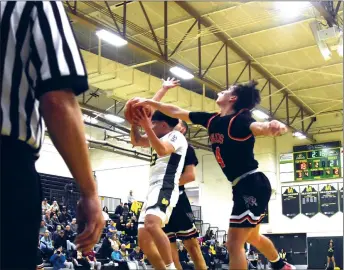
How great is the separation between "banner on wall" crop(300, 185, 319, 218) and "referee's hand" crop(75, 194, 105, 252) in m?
23.6

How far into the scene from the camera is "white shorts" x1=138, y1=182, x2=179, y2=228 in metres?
4.57

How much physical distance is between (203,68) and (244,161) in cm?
1458

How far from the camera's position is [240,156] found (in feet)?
14.3

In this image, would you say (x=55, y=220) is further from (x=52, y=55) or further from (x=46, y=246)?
(x=52, y=55)

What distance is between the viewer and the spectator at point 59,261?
41.4 feet

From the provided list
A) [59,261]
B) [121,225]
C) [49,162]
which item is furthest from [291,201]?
[59,261]

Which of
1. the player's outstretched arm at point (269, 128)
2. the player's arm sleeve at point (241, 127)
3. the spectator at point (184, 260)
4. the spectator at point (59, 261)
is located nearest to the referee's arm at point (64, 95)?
the player's outstretched arm at point (269, 128)

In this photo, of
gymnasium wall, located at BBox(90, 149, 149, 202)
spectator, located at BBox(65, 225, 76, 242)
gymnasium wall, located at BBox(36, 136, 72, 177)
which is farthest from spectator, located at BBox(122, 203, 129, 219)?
gymnasium wall, located at BBox(90, 149, 149, 202)

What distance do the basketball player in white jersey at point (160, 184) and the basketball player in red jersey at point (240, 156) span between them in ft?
1.10

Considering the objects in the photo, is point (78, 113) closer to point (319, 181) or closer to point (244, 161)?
point (244, 161)

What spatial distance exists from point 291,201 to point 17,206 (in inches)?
959

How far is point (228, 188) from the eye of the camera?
2658cm

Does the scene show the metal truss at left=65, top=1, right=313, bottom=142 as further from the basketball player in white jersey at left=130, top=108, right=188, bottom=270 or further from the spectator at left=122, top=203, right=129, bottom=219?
the basketball player in white jersey at left=130, top=108, right=188, bottom=270

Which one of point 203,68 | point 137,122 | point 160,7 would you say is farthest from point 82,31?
point 137,122
